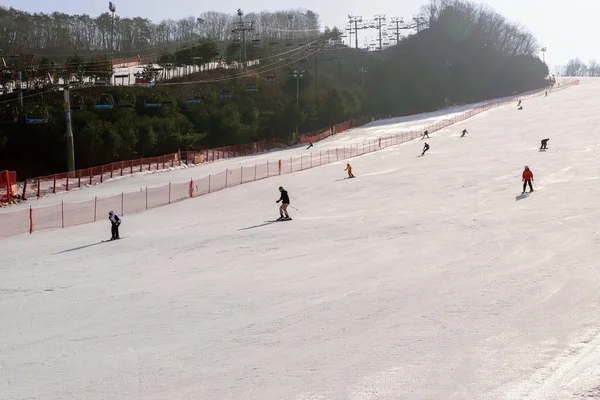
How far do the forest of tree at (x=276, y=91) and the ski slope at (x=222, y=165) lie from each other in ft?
23.9

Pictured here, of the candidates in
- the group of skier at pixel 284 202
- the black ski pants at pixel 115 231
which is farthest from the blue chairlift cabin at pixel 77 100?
the black ski pants at pixel 115 231

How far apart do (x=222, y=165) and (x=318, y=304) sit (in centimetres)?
4224

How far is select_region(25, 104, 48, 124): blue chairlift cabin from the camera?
144ft

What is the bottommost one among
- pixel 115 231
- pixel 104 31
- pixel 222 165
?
pixel 115 231

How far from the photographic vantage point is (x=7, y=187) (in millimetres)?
38000

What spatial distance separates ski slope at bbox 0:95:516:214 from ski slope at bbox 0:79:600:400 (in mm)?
10884

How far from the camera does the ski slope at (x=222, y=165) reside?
40594 millimetres

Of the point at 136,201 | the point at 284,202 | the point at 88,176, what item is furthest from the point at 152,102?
the point at 284,202

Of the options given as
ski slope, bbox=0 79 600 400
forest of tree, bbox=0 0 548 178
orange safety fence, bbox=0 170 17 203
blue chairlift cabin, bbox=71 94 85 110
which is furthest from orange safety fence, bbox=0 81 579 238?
blue chairlift cabin, bbox=71 94 85 110

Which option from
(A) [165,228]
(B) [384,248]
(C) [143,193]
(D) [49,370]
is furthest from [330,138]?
(D) [49,370]

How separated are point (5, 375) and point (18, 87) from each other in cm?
4868

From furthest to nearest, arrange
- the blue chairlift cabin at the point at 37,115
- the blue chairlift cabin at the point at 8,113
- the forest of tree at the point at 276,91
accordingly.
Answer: the forest of tree at the point at 276,91, the blue chairlift cabin at the point at 8,113, the blue chairlift cabin at the point at 37,115

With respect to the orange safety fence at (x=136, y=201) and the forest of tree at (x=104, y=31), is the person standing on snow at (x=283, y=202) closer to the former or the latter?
the orange safety fence at (x=136, y=201)

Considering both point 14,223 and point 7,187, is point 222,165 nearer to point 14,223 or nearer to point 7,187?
point 7,187
